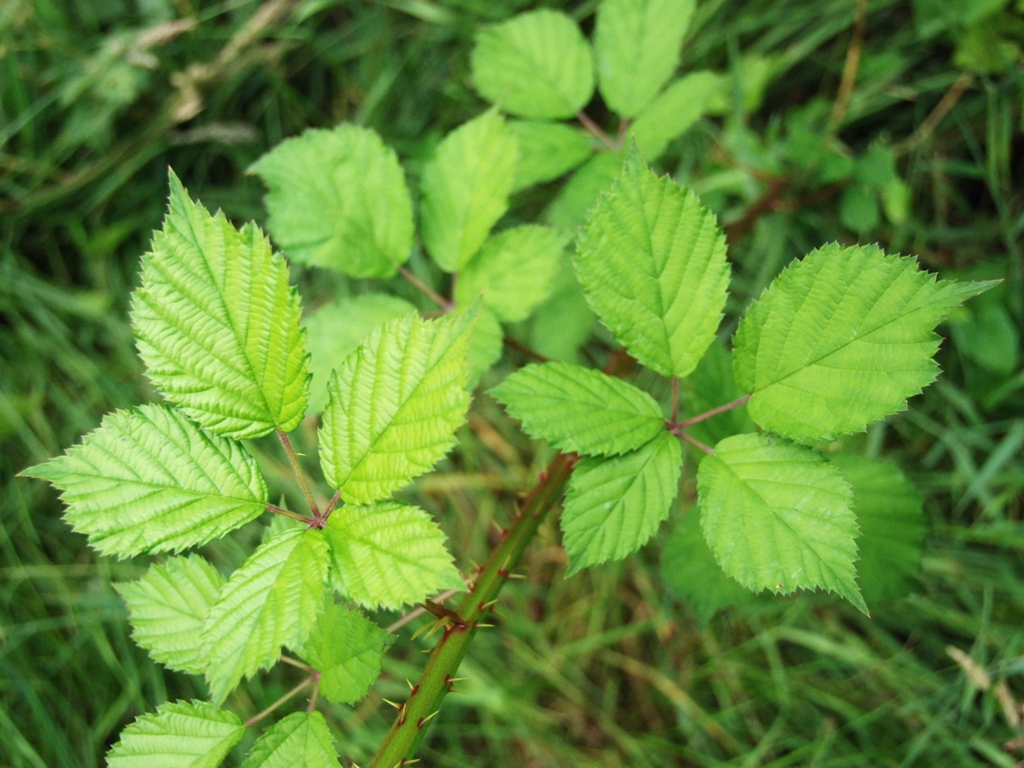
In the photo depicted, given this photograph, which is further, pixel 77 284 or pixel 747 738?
pixel 77 284

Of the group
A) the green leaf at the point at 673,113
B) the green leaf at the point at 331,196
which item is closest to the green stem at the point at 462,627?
the green leaf at the point at 331,196

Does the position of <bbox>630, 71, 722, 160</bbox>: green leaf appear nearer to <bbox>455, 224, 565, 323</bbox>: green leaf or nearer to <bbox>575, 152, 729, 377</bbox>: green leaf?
<bbox>455, 224, 565, 323</bbox>: green leaf

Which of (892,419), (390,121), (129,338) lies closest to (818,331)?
(892,419)

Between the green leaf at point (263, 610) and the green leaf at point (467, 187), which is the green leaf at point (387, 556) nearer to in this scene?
the green leaf at point (263, 610)

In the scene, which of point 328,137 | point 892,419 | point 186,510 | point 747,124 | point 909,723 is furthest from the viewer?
point 747,124

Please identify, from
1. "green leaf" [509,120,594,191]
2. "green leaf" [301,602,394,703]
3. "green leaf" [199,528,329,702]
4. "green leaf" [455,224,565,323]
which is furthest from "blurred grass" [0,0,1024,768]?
"green leaf" [199,528,329,702]

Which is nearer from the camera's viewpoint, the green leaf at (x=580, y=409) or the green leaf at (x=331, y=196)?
the green leaf at (x=580, y=409)

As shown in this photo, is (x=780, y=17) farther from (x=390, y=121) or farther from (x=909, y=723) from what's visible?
(x=909, y=723)
